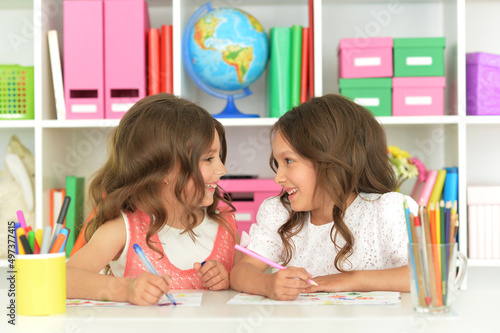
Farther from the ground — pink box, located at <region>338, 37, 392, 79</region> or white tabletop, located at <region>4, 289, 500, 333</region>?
pink box, located at <region>338, 37, 392, 79</region>

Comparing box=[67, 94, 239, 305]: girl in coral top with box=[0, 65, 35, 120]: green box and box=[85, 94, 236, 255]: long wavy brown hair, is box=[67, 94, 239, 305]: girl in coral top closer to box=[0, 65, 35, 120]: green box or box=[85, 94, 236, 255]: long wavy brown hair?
box=[85, 94, 236, 255]: long wavy brown hair

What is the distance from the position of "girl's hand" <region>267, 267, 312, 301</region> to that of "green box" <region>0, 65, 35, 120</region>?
1.38 meters

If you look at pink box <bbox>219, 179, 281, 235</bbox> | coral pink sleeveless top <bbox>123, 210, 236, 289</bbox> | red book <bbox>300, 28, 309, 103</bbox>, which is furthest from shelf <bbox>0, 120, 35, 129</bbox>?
red book <bbox>300, 28, 309, 103</bbox>

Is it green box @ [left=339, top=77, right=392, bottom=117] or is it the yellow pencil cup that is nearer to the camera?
the yellow pencil cup

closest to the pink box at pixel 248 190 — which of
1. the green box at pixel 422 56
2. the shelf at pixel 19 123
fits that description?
the green box at pixel 422 56

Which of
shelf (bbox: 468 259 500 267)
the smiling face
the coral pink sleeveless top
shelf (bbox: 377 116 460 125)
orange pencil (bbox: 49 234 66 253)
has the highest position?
shelf (bbox: 377 116 460 125)

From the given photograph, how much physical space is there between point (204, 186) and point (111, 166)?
0.73 feet

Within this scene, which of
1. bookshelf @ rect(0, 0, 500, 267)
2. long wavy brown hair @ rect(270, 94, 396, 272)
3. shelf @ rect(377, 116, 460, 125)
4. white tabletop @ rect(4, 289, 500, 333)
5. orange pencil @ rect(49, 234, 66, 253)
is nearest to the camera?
white tabletop @ rect(4, 289, 500, 333)

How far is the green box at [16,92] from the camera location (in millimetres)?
2020

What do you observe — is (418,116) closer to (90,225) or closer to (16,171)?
(90,225)

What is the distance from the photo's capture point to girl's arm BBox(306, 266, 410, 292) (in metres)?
1.04

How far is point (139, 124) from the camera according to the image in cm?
135

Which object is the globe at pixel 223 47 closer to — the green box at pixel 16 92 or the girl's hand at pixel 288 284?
the green box at pixel 16 92

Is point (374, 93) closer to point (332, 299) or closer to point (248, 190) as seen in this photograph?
point (248, 190)
